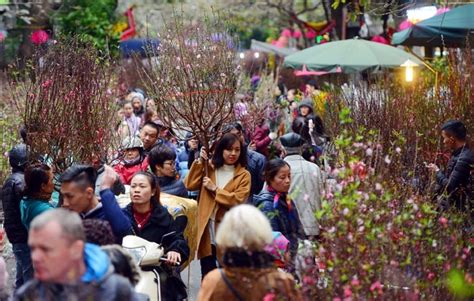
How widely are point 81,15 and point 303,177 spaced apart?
19.4 m

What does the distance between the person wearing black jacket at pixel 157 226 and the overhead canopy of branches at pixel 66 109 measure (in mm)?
2036

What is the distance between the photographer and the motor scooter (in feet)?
25.9

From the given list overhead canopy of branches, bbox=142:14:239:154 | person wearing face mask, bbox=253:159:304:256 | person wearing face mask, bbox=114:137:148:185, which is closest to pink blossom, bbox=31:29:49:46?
overhead canopy of branches, bbox=142:14:239:154

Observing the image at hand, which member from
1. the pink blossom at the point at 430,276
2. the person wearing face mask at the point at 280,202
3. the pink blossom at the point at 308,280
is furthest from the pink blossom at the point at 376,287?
the person wearing face mask at the point at 280,202

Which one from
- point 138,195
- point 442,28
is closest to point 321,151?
point 442,28

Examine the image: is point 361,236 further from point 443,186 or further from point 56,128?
point 56,128

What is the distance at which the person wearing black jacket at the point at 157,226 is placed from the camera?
844 cm

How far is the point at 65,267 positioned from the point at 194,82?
22.6ft

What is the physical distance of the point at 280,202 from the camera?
929 centimetres

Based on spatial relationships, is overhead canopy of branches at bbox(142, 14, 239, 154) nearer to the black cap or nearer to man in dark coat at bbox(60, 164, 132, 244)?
the black cap

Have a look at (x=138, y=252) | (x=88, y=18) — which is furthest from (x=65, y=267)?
(x=88, y=18)

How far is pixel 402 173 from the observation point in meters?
9.78

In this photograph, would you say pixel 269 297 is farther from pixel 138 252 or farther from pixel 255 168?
pixel 255 168

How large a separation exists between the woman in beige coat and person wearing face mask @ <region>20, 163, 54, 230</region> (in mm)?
2115
